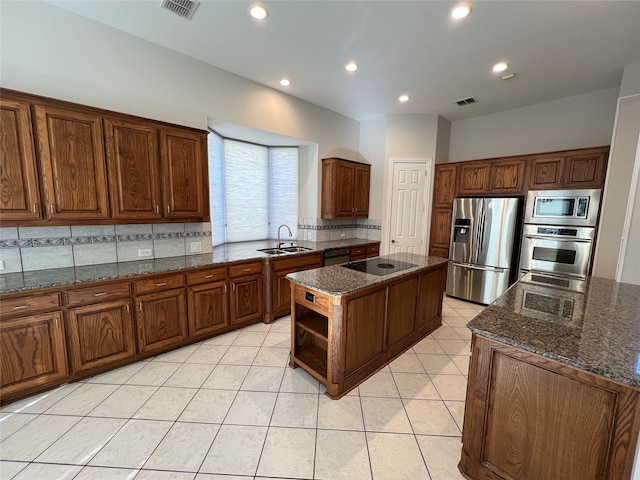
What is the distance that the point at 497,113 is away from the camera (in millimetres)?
4316

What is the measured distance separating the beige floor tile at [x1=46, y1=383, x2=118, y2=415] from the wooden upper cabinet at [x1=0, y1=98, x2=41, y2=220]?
143cm

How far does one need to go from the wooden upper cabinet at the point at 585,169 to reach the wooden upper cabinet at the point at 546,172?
7cm

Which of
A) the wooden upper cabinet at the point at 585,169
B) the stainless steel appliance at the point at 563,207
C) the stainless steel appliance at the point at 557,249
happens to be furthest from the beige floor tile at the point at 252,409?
the wooden upper cabinet at the point at 585,169

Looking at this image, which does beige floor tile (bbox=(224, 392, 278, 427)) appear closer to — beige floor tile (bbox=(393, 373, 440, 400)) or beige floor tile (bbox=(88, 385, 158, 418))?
beige floor tile (bbox=(88, 385, 158, 418))

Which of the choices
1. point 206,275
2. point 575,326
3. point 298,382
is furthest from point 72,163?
point 575,326

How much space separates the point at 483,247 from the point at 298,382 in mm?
3313

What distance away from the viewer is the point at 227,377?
2281mm

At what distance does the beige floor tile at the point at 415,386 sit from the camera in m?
2.12

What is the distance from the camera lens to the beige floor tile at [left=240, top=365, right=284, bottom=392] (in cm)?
216

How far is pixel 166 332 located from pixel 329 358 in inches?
66.2

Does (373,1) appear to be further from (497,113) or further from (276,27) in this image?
(497,113)

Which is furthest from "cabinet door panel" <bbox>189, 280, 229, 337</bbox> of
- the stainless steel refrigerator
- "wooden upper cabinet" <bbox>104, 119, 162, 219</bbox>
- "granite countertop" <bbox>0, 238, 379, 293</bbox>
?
the stainless steel refrigerator

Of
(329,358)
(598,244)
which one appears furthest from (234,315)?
(598,244)

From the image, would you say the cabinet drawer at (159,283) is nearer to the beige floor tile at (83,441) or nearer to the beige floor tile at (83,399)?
the beige floor tile at (83,399)
